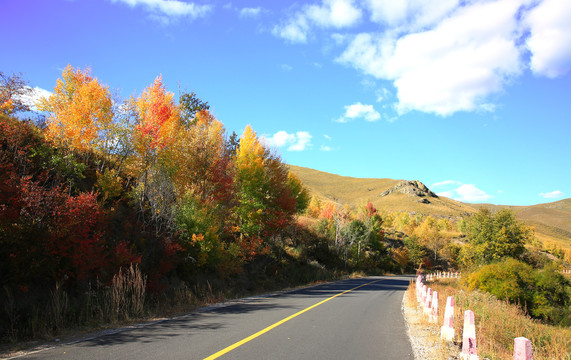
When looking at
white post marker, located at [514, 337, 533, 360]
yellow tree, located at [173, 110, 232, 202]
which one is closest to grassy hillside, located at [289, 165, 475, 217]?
yellow tree, located at [173, 110, 232, 202]

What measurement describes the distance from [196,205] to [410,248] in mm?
65287

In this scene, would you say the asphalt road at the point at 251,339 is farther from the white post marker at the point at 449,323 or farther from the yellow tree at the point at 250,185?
the yellow tree at the point at 250,185

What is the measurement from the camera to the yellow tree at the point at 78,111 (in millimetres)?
18155

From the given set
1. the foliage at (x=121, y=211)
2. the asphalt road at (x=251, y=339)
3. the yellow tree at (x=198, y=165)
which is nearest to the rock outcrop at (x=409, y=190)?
the foliage at (x=121, y=211)

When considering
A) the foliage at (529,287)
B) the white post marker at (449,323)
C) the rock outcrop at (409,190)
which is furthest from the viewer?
the rock outcrop at (409,190)

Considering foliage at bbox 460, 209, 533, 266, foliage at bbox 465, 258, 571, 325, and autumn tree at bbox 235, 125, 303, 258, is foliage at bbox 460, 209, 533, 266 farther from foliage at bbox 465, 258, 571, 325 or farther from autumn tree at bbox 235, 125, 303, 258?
autumn tree at bbox 235, 125, 303, 258

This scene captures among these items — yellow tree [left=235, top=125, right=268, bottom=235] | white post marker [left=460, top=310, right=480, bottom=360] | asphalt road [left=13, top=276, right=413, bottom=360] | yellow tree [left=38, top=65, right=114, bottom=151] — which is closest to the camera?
white post marker [left=460, top=310, right=480, bottom=360]

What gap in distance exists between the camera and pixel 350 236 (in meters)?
46.6

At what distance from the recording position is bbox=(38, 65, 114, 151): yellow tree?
18.2 m

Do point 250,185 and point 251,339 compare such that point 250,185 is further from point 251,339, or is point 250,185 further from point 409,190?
point 409,190

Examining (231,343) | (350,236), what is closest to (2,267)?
(231,343)

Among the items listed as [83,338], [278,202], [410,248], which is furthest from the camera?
[410,248]

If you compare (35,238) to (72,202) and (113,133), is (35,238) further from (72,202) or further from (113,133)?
(113,133)

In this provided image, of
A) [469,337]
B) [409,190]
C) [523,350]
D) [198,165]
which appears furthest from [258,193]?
[409,190]
